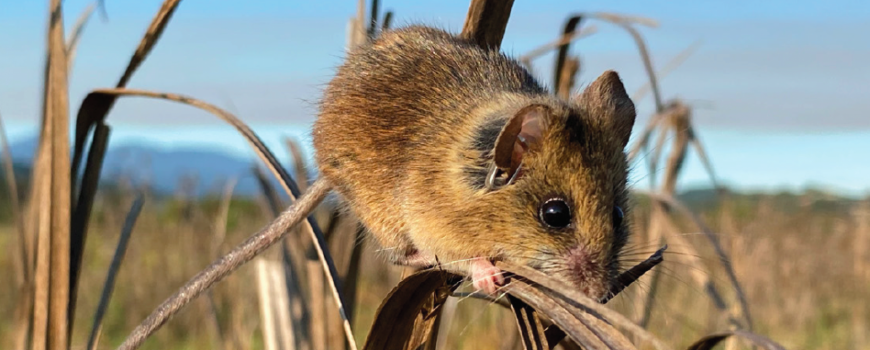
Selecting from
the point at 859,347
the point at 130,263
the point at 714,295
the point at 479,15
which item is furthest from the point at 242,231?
the point at 479,15

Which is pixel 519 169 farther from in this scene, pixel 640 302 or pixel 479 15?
pixel 640 302

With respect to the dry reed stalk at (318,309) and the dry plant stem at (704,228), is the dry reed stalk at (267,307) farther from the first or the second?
the dry plant stem at (704,228)

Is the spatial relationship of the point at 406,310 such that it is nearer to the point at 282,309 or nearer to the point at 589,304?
the point at 589,304

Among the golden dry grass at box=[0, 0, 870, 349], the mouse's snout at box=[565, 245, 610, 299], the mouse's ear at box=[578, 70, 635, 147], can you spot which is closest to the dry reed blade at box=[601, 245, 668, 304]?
the golden dry grass at box=[0, 0, 870, 349]

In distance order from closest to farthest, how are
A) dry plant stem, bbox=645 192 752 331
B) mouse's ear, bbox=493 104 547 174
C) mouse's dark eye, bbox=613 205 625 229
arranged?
mouse's ear, bbox=493 104 547 174 < mouse's dark eye, bbox=613 205 625 229 < dry plant stem, bbox=645 192 752 331

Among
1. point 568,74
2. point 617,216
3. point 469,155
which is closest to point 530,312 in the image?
point 617,216

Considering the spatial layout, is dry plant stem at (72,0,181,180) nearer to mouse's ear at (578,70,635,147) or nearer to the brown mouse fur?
the brown mouse fur

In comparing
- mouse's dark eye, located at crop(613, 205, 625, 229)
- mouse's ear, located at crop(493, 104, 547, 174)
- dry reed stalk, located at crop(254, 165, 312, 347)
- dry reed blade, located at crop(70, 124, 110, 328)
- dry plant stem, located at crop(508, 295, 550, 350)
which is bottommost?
dry reed stalk, located at crop(254, 165, 312, 347)

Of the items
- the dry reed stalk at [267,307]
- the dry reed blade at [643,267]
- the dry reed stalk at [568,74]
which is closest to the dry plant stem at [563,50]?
the dry reed stalk at [568,74]
